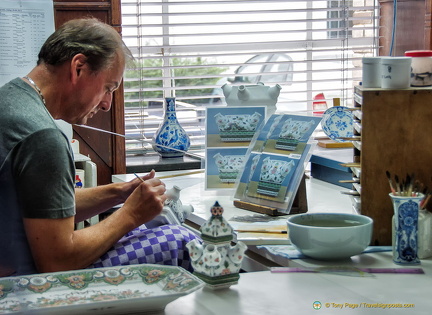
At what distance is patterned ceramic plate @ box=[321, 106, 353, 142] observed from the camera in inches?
135

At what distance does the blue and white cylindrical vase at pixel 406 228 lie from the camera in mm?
1845

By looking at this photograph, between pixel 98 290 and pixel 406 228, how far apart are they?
79 cm

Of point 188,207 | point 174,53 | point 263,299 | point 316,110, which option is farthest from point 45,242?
point 316,110

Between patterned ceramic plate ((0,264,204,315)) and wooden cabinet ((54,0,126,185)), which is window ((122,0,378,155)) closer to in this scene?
wooden cabinet ((54,0,126,185))

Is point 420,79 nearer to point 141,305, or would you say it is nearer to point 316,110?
point 141,305

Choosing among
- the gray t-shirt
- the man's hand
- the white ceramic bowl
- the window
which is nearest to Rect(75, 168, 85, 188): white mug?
the window

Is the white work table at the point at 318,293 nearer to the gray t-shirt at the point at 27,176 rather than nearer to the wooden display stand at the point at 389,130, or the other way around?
the wooden display stand at the point at 389,130

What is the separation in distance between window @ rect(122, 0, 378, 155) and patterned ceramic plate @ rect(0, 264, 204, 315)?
7.25ft

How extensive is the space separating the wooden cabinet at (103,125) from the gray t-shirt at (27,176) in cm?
182

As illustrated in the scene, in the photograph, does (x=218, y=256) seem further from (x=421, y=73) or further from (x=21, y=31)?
(x=21, y=31)

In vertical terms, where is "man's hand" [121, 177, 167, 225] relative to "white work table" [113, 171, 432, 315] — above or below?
above

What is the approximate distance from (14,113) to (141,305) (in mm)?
634

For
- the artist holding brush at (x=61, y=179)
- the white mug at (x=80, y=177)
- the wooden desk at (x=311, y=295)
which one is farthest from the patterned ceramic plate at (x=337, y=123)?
the wooden desk at (x=311, y=295)

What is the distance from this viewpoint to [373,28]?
4.25 meters
